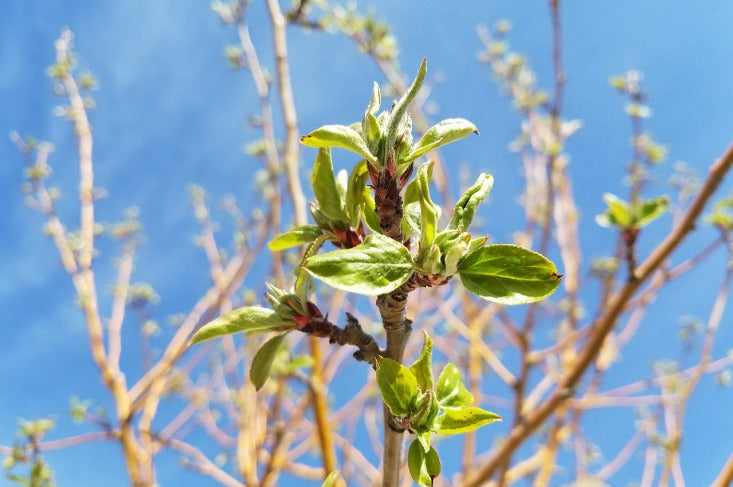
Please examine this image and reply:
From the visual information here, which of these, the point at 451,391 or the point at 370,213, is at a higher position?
the point at 370,213

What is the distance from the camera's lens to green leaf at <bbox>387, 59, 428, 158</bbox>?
61 cm

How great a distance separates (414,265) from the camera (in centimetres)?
62

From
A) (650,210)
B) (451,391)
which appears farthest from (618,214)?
(451,391)

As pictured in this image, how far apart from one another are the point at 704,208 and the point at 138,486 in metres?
2.55

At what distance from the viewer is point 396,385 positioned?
2.07ft

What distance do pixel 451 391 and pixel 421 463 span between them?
11 centimetres

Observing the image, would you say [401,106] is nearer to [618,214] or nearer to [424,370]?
[424,370]

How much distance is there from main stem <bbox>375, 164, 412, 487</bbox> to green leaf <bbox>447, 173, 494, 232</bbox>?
0.07 m

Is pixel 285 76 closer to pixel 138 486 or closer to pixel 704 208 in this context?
pixel 704 208

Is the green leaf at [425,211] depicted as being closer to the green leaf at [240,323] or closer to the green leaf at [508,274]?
the green leaf at [508,274]

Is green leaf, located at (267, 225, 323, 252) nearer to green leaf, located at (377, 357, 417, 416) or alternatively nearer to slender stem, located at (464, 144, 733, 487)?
green leaf, located at (377, 357, 417, 416)

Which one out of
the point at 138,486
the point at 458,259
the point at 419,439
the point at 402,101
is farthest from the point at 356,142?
the point at 138,486

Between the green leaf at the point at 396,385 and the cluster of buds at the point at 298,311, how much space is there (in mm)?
179

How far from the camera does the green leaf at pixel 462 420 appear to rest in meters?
0.63
